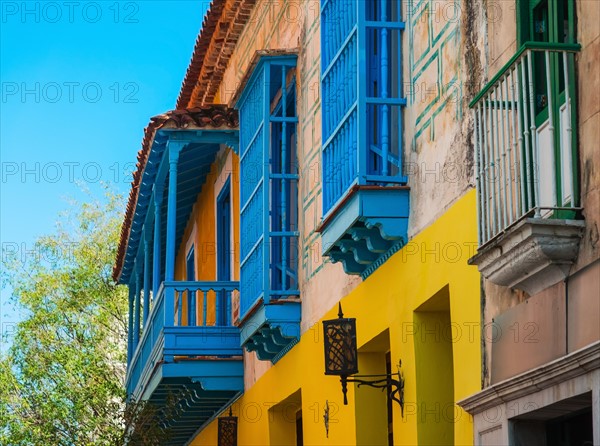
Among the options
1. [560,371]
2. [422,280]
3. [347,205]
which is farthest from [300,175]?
[560,371]

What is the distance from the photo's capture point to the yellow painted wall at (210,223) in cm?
1515

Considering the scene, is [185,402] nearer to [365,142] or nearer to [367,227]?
[367,227]

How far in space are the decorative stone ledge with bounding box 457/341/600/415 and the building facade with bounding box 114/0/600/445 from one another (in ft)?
0.05

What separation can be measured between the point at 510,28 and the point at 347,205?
7.08 ft

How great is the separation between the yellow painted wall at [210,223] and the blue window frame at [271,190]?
214 cm

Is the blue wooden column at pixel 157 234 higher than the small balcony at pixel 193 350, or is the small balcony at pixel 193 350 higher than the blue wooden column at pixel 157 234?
the blue wooden column at pixel 157 234

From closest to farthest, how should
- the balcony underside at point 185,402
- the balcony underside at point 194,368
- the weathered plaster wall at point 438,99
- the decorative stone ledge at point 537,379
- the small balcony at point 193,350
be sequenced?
the decorative stone ledge at point 537,379 → the weathered plaster wall at point 438,99 → the small balcony at point 193,350 → the balcony underside at point 194,368 → the balcony underside at point 185,402

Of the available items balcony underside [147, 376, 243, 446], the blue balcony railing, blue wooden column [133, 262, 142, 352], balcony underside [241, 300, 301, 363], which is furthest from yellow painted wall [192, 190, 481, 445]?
blue wooden column [133, 262, 142, 352]

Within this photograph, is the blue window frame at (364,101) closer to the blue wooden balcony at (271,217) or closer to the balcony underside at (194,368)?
the blue wooden balcony at (271,217)

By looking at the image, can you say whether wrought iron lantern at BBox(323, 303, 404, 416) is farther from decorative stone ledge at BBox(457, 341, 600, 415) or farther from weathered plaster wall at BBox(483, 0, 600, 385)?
weathered plaster wall at BBox(483, 0, 600, 385)

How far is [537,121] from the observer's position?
6.99m

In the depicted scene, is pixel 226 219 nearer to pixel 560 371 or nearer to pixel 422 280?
pixel 422 280

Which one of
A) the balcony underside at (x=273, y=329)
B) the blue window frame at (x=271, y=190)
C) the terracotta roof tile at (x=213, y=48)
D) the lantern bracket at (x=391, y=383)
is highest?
the terracotta roof tile at (x=213, y=48)

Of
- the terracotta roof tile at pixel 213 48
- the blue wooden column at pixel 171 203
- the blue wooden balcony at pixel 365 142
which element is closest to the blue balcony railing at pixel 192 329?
the blue wooden column at pixel 171 203
